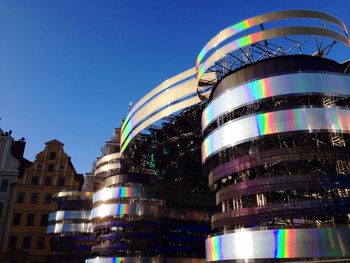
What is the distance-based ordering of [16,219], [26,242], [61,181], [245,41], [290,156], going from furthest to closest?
[61,181] → [16,219] → [26,242] → [245,41] → [290,156]

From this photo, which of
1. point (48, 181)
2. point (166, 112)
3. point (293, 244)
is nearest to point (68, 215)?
point (48, 181)

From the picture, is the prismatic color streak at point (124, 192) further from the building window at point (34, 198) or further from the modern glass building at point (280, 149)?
the building window at point (34, 198)

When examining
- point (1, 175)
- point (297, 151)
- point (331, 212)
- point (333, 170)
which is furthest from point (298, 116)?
point (1, 175)

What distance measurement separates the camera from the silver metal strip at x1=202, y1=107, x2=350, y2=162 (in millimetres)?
33531

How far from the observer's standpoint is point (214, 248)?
119 ft

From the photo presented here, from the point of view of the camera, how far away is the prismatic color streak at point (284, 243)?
29938 millimetres

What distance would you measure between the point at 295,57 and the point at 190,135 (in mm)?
19274

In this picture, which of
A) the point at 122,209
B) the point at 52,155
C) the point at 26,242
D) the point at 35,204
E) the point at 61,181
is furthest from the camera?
the point at 52,155

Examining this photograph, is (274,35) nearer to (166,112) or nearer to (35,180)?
(166,112)

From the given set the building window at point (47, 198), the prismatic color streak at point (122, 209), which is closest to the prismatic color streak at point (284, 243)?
the prismatic color streak at point (122, 209)

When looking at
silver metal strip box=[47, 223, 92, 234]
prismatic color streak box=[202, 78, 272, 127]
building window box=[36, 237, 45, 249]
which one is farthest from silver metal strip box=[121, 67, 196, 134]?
building window box=[36, 237, 45, 249]

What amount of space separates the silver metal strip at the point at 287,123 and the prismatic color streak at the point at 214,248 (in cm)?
959

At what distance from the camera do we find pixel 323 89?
1378 inches

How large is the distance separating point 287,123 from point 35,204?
61289 millimetres
